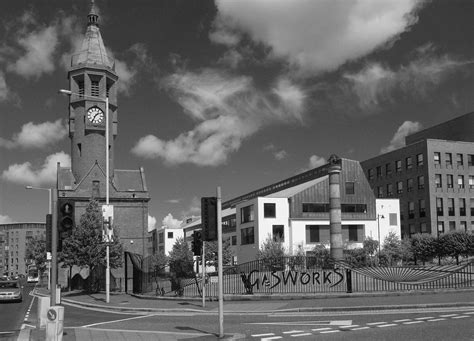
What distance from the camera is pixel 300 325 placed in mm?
17094

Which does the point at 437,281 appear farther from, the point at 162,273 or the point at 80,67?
the point at 80,67

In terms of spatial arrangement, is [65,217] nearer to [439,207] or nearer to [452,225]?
[439,207]

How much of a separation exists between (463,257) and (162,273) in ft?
157

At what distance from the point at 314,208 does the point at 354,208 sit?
231 inches

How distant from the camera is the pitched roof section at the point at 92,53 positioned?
6859 centimetres

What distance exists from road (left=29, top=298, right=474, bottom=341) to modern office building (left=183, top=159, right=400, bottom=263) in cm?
4967

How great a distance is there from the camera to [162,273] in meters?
36.2

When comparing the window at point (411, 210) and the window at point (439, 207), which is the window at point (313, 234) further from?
the window at point (439, 207)

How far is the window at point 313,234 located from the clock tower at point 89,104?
89.1 feet

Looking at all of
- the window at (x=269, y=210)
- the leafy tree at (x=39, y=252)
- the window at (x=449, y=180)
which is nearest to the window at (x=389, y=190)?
the window at (x=449, y=180)

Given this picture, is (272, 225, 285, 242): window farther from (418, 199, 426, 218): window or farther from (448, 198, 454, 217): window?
(448, 198, 454, 217): window

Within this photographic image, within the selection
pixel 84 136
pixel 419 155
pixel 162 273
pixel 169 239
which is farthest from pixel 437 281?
pixel 169 239

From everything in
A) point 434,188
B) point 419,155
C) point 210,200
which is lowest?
point 210,200

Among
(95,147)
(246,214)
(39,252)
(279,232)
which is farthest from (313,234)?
(39,252)
